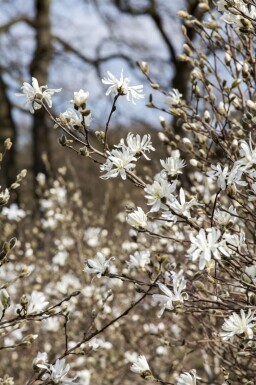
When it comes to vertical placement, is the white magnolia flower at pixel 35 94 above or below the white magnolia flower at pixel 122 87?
below

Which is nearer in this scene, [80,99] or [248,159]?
[248,159]

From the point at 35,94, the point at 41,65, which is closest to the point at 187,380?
the point at 35,94

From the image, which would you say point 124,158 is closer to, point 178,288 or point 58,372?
point 178,288

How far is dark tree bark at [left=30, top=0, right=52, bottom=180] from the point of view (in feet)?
42.2

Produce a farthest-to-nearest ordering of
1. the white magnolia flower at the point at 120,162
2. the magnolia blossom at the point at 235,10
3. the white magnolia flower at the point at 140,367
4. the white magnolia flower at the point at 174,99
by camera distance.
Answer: the white magnolia flower at the point at 174,99, the magnolia blossom at the point at 235,10, the white magnolia flower at the point at 140,367, the white magnolia flower at the point at 120,162

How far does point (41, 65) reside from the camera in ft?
42.4

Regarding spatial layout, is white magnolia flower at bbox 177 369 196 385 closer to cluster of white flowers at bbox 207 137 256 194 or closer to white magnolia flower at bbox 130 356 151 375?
white magnolia flower at bbox 130 356 151 375

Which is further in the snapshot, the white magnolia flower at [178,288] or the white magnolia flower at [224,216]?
the white magnolia flower at [224,216]

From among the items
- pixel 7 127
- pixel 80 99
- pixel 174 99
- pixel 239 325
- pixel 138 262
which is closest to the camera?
pixel 239 325

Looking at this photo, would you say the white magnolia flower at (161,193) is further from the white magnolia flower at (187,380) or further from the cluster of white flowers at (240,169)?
the white magnolia flower at (187,380)

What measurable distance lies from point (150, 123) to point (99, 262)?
9.84 metres

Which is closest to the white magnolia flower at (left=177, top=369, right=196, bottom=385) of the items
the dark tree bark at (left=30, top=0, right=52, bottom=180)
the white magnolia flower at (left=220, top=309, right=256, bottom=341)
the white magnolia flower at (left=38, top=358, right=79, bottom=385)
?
the white magnolia flower at (left=220, top=309, right=256, bottom=341)

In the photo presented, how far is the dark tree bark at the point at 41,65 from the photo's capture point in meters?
12.9

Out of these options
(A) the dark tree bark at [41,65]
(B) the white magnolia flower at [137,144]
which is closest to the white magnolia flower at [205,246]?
(B) the white magnolia flower at [137,144]
